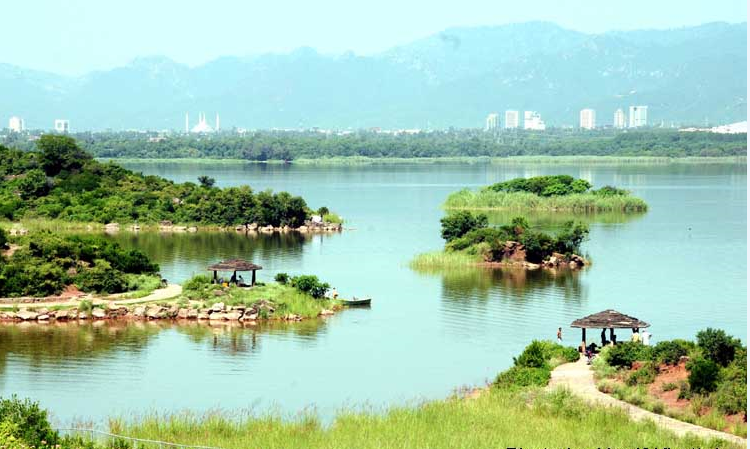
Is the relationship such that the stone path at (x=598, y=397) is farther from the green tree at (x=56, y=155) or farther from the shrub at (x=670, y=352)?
the green tree at (x=56, y=155)

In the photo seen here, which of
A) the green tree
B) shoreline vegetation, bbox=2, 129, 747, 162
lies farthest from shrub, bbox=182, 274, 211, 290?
shoreline vegetation, bbox=2, 129, 747, 162

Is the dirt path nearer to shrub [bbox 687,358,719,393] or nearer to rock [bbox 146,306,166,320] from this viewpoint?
rock [bbox 146,306,166,320]

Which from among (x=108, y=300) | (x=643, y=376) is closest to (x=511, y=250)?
(x=108, y=300)

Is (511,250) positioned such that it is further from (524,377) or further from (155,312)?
(524,377)

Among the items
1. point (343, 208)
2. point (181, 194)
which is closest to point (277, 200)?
point (181, 194)

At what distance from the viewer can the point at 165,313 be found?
104ft

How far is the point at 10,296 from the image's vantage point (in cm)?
3238

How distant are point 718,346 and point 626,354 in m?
1.72

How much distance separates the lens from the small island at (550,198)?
68750 mm

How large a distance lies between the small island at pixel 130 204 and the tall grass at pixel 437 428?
37305 mm

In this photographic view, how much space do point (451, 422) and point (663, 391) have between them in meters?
4.38

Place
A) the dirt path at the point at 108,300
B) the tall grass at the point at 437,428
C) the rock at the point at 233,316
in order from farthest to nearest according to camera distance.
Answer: the dirt path at the point at 108,300
the rock at the point at 233,316
the tall grass at the point at 437,428

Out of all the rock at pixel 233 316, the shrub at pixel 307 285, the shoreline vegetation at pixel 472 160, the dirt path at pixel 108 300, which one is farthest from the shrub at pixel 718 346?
the shoreline vegetation at pixel 472 160

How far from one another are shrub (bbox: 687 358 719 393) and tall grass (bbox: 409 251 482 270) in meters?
21.4
